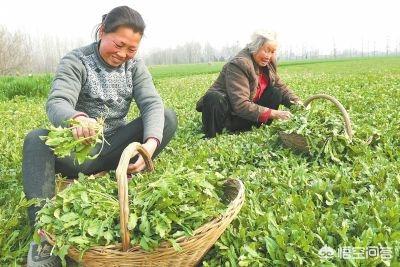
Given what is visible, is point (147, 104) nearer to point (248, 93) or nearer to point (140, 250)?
point (140, 250)

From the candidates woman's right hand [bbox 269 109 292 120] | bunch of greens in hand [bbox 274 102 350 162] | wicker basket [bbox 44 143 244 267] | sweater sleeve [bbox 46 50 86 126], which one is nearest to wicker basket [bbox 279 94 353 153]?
bunch of greens in hand [bbox 274 102 350 162]

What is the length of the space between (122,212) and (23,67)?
49.4 meters

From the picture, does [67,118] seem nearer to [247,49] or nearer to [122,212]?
[122,212]

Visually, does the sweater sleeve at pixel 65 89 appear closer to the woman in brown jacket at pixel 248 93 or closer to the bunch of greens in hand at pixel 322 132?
the bunch of greens in hand at pixel 322 132

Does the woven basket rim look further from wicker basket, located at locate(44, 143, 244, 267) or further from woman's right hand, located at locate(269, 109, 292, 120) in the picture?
woman's right hand, located at locate(269, 109, 292, 120)

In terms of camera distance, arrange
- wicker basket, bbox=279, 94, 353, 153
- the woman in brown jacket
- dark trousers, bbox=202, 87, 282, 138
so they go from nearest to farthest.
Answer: wicker basket, bbox=279, 94, 353, 153, the woman in brown jacket, dark trousers, bbox=202, 87, 282, 138

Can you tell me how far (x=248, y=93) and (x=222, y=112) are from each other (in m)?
0.40

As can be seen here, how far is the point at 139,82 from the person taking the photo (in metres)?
3.78

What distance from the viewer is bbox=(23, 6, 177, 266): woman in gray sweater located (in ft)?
9.61

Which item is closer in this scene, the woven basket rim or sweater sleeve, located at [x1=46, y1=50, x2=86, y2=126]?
the woven basket rim

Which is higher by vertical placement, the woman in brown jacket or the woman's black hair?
the woman's black hair

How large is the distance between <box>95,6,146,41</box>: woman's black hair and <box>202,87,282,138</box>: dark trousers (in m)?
2.14

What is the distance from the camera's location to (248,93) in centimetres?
524

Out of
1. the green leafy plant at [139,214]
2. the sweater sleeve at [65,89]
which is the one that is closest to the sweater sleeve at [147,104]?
the sweater sleeve at [65,89]
